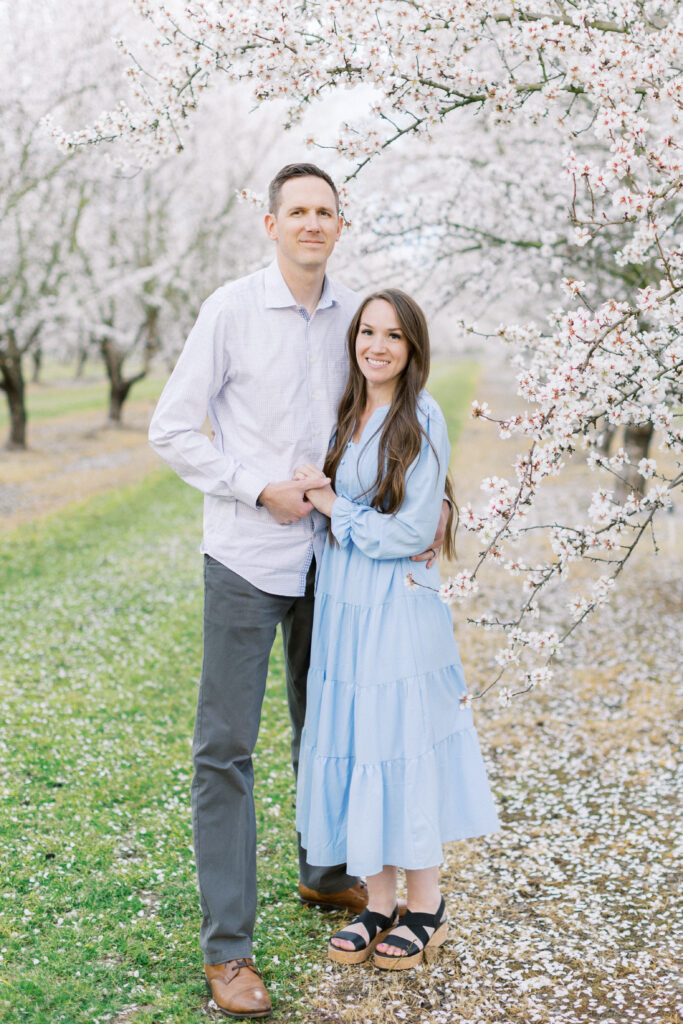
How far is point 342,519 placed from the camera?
10.1 feet

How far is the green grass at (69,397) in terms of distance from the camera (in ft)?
96.2

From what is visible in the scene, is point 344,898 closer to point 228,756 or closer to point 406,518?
point 228,756

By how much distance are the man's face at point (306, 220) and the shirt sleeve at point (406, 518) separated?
28.1 inches

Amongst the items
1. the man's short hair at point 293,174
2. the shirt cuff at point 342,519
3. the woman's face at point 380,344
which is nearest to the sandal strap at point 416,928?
the shirt cuff at point 342,519

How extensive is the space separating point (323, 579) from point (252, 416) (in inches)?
23.5

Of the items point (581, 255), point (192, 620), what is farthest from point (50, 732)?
point (581, 255)

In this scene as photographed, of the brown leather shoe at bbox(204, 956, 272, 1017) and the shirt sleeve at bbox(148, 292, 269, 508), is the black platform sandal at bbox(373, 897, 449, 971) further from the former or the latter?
the shirt sleeve at bbox(148, 292, 269, 508)

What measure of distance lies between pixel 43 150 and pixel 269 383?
13498 millimetres

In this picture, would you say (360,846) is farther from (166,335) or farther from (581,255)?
(166,335)

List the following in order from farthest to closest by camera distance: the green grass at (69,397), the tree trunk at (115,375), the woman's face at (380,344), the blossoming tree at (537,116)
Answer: the green grass at (69,397), the tree trunk at (115,375), the woman's face at (380,344), the blossoming tree at (537,116)

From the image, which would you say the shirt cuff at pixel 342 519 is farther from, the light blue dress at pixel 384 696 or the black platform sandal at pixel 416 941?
the black platform sandal at pixel 416 941

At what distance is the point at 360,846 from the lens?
3.02m

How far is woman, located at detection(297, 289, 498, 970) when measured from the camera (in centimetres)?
305

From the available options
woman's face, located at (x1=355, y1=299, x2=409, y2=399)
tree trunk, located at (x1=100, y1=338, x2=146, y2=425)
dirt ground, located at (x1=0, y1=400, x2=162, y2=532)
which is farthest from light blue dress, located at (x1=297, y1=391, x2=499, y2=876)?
tree trunk, located at (x1=100, y1=338, x2=146, y2=425)
